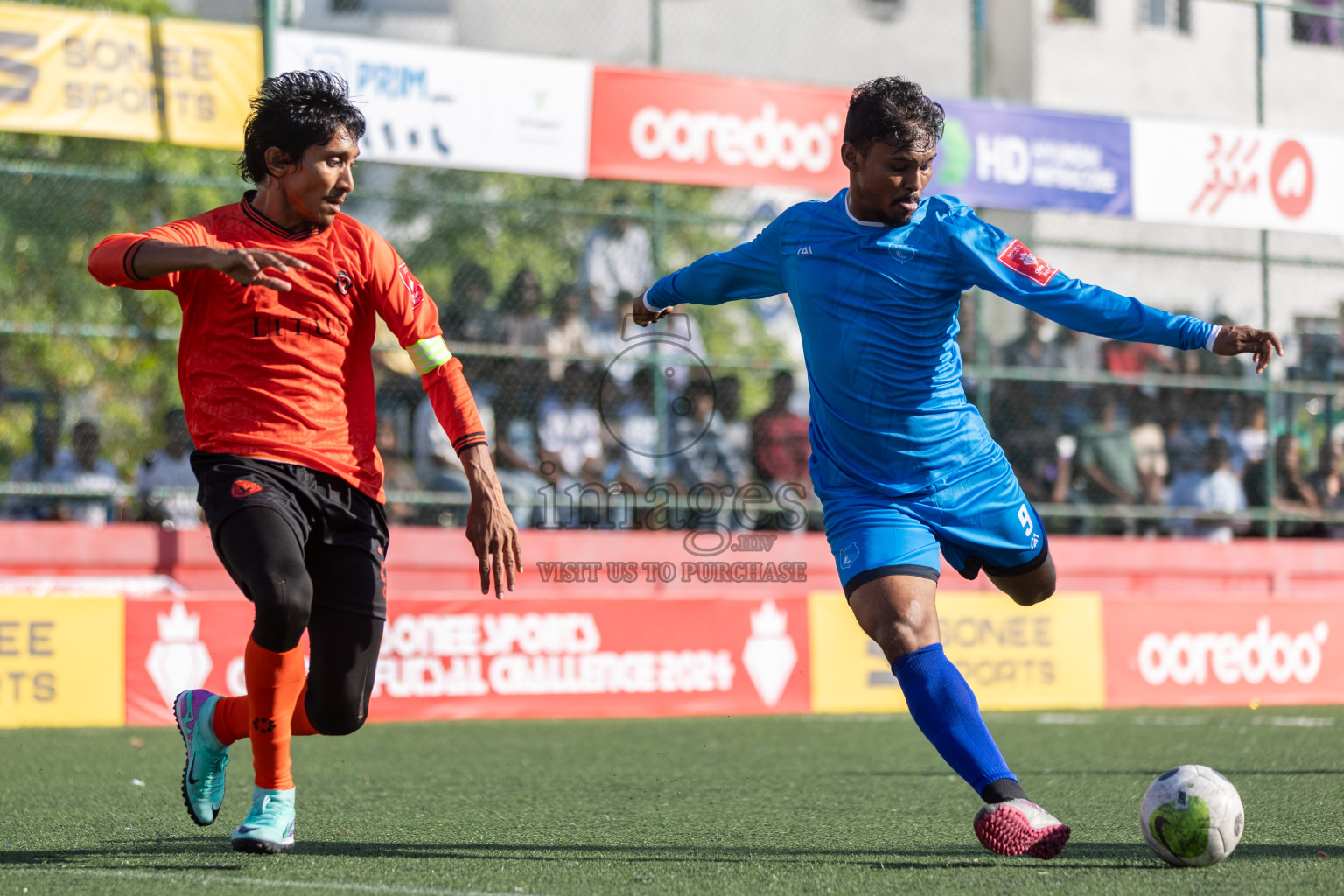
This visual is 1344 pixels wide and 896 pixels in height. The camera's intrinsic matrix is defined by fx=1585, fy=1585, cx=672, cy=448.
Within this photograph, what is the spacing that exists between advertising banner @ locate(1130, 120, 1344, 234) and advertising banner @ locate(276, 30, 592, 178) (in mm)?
4640

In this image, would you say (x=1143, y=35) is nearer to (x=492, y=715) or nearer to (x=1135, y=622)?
(x=1135, y=622)

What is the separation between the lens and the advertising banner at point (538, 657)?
962 cm

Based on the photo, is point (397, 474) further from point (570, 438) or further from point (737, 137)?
point (737, 137)

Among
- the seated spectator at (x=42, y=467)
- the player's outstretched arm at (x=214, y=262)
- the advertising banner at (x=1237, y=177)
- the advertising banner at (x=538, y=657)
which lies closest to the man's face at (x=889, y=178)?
the player's outstretched arm at (x=214, y=262)

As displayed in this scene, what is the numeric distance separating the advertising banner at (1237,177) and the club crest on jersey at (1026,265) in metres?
8.34

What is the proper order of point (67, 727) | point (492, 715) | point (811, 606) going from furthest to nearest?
point (811, 606), point (492, 715), point (67, 727)

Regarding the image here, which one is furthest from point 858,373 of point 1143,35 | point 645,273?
point 1143,35

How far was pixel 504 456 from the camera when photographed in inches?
434

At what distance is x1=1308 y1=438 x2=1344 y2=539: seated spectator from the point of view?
12.9m

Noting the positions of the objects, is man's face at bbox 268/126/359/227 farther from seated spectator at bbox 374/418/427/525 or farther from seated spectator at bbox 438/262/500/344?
seated spectator at bbox 438/262/500/344

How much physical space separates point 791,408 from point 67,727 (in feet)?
18.0

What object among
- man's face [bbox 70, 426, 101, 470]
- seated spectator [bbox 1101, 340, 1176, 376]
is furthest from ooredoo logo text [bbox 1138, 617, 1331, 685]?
man's face [bbox 70, 426, 101, 470]

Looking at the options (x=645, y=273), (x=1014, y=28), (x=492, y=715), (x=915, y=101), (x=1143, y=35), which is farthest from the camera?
(x=1014, y=28)

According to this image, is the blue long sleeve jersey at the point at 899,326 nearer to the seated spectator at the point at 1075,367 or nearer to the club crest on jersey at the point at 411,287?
the club crest on jersey at the point at 411,287
